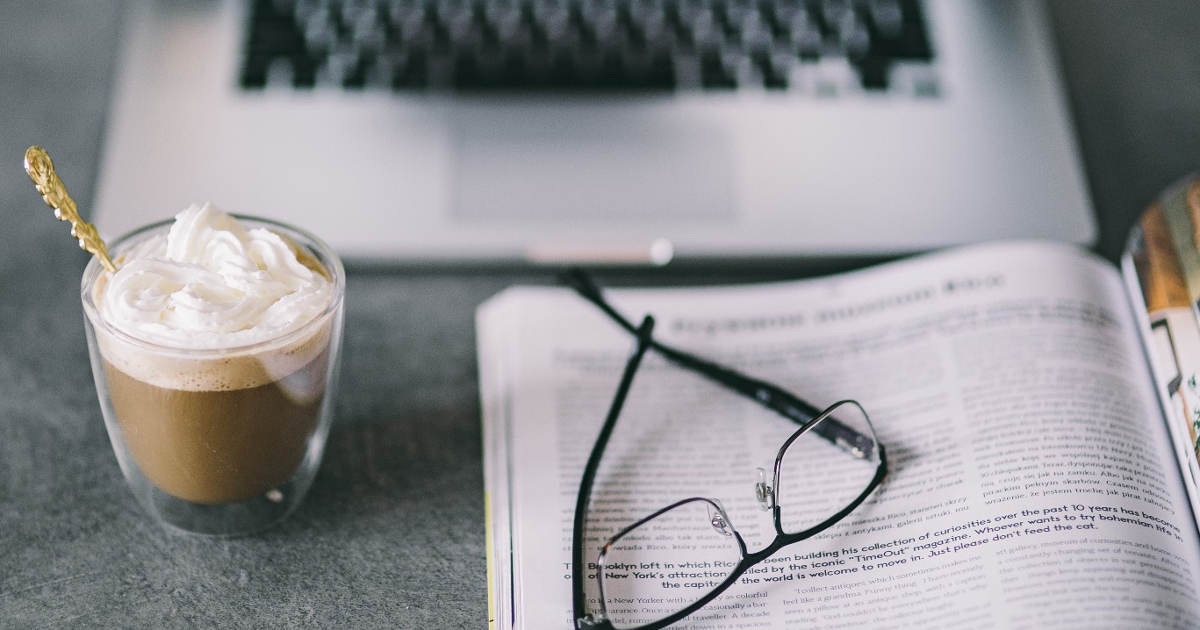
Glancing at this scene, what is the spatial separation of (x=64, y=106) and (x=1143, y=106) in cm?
83

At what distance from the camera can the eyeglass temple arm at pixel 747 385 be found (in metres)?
0.54

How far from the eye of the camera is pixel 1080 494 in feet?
1.58

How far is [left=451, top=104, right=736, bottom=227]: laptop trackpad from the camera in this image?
2.13ft

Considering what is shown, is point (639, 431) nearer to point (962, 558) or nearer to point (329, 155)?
point (962, 558)

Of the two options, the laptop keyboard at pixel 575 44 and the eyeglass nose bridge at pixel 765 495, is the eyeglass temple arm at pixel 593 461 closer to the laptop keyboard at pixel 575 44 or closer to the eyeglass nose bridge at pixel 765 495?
the eyeglass nose bridge at pixel 765 495

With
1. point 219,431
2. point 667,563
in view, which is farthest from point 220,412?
point 667,563

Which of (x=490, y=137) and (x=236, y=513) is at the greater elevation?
(x=490, y=137)

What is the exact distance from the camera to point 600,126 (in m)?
0.68

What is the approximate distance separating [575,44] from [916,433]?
360 mm

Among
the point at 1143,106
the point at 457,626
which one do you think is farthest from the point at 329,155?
the point at 1143,106

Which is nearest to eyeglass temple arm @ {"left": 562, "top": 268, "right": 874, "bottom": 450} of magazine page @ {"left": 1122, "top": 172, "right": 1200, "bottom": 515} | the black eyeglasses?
the black eyeglasses

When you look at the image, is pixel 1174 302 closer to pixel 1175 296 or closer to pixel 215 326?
pixel 1175 296

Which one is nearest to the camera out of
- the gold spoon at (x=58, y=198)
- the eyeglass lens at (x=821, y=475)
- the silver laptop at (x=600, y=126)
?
the gold spoon at (x=58, y=198)

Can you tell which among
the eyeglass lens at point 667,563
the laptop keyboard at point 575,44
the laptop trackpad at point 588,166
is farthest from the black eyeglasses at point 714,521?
the laptop keyboard at point 575,44
